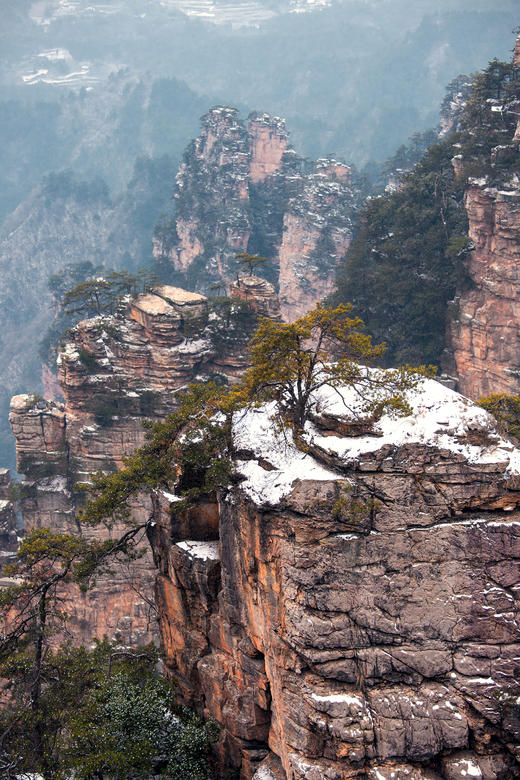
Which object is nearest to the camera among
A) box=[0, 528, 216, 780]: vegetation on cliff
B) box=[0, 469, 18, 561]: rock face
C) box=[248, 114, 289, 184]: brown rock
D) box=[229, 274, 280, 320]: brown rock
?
box=[0, 528, 216, 780]: vegetation on cliff

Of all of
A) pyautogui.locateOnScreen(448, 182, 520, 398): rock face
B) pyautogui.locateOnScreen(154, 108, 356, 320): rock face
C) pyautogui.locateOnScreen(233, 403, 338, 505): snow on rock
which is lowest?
pyautogui.locateOnScreen(233, 403, 338, 505): snow on rock

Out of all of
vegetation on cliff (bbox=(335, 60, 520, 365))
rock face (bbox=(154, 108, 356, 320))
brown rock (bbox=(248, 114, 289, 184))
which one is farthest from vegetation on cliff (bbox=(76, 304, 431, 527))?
brown rock (bbox=(248, 114, 289, 184))

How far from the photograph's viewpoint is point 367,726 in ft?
45.5

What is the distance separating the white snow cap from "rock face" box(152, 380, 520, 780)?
0.03 metres

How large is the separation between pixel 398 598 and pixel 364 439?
10.5ft

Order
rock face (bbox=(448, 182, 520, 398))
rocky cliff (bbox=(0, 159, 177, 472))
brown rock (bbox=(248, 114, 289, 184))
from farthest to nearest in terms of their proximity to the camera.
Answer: rocky cliff (bbox=(0, 159, 177, 472)) → brown rock (bbox=(248, 114, 289, 184)) → rock face (bbox=(448, 182, 520, 398))

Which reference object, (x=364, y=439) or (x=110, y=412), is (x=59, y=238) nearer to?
(x=110, y=412)

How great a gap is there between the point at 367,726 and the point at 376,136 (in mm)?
114255

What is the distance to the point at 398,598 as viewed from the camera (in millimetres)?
14266

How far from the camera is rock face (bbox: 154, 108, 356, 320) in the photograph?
65.4 m

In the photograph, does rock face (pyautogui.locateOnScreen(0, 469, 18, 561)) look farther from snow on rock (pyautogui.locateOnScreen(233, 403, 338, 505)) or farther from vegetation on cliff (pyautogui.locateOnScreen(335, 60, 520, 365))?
snow on rock (pyautogui.locateOnScreen(233, 403, 338, 505))

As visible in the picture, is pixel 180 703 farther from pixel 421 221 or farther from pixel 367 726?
pixel 421 221

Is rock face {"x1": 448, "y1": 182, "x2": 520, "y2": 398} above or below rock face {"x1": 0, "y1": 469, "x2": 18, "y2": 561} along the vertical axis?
above

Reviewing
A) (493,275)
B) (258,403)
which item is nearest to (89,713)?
(258,403)
